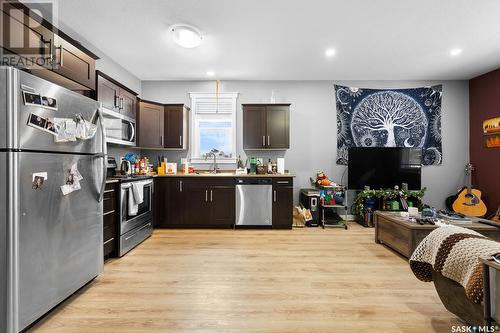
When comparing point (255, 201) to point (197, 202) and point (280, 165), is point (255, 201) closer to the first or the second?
point (280, 165)

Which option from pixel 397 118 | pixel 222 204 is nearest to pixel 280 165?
pixel 222 204

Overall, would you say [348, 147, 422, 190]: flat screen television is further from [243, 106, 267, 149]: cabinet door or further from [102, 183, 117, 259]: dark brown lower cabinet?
[102, 183, 117, 259]: dark brown lower cabinet

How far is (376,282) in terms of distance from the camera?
7.27ft

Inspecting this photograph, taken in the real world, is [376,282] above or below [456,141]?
below

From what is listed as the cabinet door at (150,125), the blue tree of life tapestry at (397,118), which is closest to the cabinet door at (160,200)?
the cabinet door at (150,125)

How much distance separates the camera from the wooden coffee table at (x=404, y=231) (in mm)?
2508

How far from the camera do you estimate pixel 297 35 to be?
2941 millimetres

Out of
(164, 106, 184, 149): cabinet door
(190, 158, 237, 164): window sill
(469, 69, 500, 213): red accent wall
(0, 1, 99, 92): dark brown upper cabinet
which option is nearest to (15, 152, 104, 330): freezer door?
(0, 1, 99, 92): dark brown upper cabinet

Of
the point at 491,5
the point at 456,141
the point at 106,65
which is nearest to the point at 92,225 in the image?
the point at 106,65

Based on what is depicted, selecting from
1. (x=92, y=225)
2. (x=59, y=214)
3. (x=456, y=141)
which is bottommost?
(x=92, y=225)

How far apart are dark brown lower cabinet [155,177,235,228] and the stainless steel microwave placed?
2.79 ft

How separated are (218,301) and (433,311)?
1717mm

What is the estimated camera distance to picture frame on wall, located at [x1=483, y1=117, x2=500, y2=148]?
396 cm

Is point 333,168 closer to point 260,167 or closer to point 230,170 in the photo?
point 260,167
